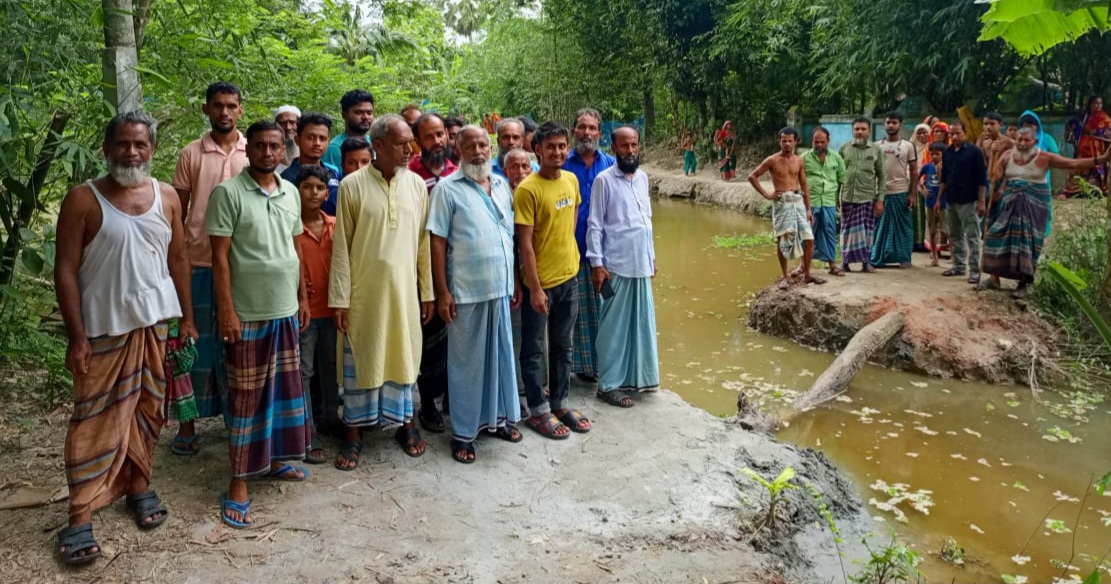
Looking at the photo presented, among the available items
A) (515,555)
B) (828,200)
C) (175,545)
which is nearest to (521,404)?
(515,555)

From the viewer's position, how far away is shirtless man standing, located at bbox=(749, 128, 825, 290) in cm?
775

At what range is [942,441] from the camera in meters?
5.21

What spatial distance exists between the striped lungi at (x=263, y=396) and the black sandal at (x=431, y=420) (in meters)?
0.89

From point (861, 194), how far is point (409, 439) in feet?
20.9

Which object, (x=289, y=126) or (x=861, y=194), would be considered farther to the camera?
(x=861, y=194)

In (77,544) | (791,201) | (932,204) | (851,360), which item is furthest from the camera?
(932,204)

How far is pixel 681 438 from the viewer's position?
4336 mm

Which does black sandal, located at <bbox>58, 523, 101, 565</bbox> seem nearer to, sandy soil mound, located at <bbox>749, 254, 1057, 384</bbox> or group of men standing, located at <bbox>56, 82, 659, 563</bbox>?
group of men standing, located at <bbox>56, 82, 659, 563</bbox>

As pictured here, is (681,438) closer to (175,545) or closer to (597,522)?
(597,522)

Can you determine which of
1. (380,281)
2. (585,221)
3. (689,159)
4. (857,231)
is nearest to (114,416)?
(380,281)

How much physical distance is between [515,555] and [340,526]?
769 mm

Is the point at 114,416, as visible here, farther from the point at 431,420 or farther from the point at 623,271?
the point at 623,271

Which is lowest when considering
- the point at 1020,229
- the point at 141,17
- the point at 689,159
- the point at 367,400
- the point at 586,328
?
the point at 367,400

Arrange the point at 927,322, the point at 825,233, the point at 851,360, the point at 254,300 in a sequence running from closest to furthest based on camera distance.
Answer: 1. the point at 254,300
2. the point at 851,360
3. the point at 927,322
4. the point at 825,233
